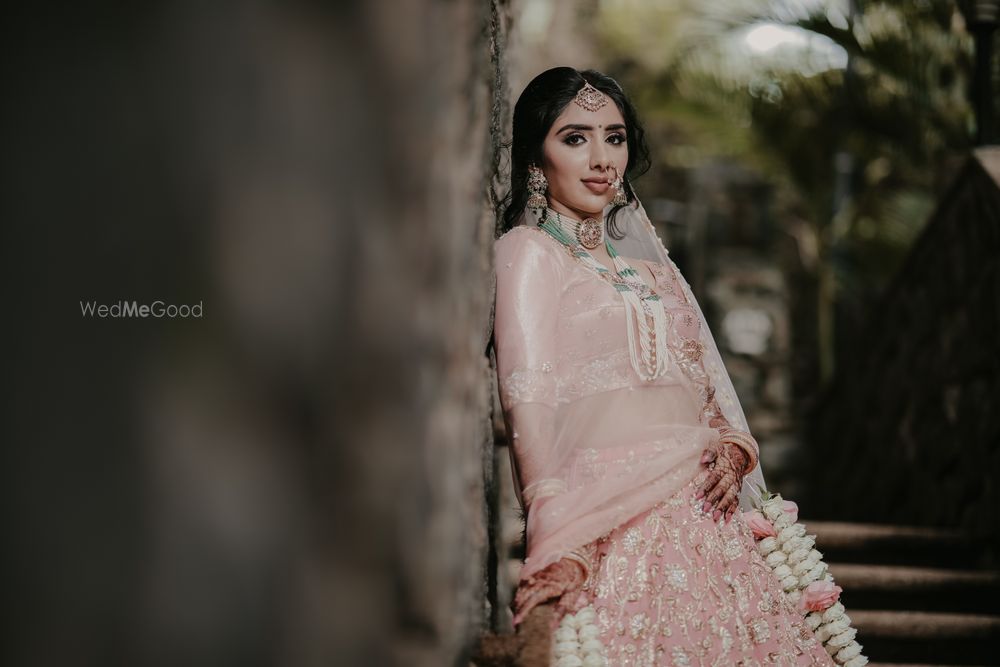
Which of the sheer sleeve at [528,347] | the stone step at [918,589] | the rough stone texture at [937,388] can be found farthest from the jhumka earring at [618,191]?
the rough stone texture at [937,388]

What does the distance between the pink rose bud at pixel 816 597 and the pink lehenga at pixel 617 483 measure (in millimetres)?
38

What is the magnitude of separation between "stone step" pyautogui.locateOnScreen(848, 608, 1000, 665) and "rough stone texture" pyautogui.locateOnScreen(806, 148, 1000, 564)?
0.60m

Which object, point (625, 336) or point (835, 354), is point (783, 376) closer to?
point (835, 354)

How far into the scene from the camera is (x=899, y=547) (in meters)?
4.38

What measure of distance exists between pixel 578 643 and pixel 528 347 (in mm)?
579

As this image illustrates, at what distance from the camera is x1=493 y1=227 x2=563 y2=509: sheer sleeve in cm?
186

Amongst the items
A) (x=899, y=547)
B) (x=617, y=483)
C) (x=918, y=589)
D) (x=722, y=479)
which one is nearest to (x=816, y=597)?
(x=722, y=479)

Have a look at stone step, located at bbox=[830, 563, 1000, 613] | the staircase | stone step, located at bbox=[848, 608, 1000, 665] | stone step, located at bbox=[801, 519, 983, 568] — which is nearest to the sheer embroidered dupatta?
the staircase

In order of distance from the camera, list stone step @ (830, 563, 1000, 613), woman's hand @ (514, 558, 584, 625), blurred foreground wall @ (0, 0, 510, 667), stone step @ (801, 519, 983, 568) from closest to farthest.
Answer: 1. blurred foreground wall @ (0, 0, 510, 667)
2. woman's hand @ (514, 558, 584, 625)
3. stone step @ (830, 563, 1000, 613)
4. stone step @ (801, 519, 983, 568)

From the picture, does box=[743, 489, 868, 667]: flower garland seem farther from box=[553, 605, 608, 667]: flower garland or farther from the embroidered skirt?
box=[553, 605, 608, 667]: flower garland

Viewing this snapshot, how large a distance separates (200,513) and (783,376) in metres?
11.0

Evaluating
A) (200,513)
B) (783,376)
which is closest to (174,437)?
(200,513)

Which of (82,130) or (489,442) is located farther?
(489,442)

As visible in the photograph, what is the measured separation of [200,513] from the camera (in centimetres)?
72
